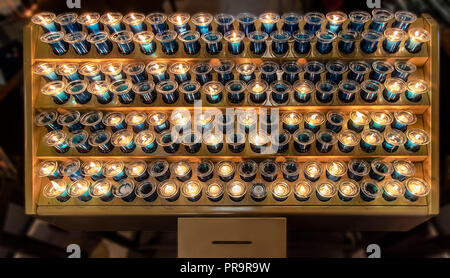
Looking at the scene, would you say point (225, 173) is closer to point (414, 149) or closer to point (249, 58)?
point (249, 58)

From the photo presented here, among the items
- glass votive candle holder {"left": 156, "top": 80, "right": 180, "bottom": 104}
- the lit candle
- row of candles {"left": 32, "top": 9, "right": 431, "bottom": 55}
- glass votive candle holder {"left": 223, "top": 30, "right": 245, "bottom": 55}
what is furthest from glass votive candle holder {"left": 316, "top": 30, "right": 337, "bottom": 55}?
the lit candle

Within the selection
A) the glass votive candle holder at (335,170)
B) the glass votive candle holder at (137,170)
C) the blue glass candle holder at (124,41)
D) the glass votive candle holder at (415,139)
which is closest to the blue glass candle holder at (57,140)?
the glass votive candle holder at (137,170)

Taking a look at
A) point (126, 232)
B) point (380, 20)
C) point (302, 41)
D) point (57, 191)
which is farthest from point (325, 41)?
point (126, 232)

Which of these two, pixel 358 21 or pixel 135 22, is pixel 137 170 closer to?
pixel 135 22

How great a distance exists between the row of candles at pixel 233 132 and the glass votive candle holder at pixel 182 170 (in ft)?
0.15

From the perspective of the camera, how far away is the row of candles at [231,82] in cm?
101

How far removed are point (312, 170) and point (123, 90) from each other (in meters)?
0.63

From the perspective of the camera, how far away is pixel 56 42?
40.7 inches

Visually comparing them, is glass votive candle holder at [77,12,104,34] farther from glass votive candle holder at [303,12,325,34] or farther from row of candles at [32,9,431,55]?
glass votive candle holder at [303,12,325,34]

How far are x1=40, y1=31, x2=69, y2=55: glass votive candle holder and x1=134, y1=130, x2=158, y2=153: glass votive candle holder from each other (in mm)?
369

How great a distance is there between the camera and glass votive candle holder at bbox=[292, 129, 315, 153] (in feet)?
3.28

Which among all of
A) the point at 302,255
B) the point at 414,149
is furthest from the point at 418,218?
the point at 302,255
